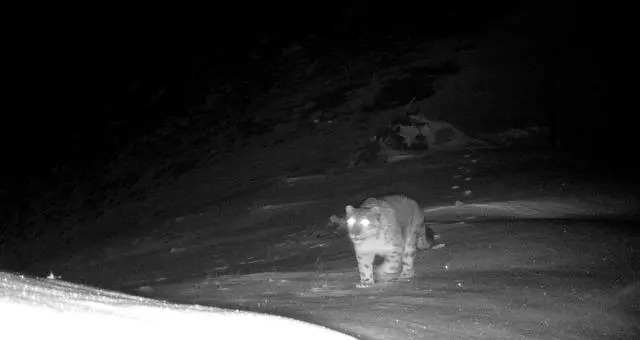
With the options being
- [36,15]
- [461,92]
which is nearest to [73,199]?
[461,92]

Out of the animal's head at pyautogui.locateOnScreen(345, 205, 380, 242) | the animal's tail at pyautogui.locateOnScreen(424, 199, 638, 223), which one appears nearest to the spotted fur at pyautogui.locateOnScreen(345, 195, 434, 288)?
the animal's head at pyautogui.locateOnScreen(345, 205, 380, 242)

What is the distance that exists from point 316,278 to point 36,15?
109ft

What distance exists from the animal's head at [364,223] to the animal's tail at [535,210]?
3302mm

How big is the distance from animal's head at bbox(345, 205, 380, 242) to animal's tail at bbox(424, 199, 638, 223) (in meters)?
3.30

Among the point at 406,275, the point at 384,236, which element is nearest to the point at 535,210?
the point at 406,275

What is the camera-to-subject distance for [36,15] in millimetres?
33844

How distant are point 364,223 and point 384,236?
0.24 metres

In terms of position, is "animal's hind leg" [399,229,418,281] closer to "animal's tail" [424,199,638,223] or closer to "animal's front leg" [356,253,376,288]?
"animal's front leg" [356,253,376,288]

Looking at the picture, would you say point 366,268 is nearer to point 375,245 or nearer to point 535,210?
point 375,245

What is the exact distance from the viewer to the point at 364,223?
495cm

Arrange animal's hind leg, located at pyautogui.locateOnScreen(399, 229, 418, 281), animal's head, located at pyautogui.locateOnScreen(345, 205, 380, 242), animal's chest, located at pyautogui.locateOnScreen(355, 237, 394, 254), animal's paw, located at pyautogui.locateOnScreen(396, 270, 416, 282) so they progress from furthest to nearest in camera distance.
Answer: animal's hind leg, located at pyautogui.locateOnScreen(399, 229, 418, 281), animal's paw, located at pyautogui.locateOnScreen(396, 270, 416, 282), animal's chest, located at pyautogui.locateOnScreen(355, 237, 394, 254), animal's head, located at pyautogui.locateOnScreen(345, 205, 380, 242)

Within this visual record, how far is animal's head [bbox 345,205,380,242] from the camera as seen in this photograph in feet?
16.3

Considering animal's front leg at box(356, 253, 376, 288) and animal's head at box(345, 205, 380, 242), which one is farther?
animal's front leg at box(356, 253, 376, 288)

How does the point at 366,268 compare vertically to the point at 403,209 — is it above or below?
below
